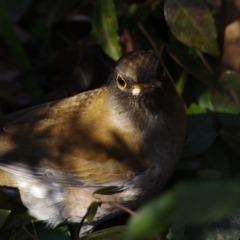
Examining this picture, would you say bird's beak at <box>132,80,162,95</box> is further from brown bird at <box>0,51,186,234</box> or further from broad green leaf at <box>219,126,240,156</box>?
broad green leaf at <box>219,126,240,156</box>

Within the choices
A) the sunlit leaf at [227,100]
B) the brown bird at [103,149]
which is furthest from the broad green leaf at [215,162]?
the brown bird at [103,149]

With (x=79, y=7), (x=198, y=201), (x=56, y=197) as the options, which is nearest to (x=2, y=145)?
(x=56, y=197)

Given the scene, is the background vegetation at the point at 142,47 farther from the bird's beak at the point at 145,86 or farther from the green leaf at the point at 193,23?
the bird's beak at the point at 145,86

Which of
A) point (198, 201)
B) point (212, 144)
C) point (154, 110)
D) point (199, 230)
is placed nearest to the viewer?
point (198, 201)

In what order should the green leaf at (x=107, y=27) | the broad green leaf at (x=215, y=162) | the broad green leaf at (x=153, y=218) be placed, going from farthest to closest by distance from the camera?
the green leaf at (x=107, y=27) < the broad green leaf at (x=215, y=162) < the broad green leaf at (x=153, y=218)

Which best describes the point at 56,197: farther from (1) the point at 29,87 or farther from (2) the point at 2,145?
(1) the point at 29,87

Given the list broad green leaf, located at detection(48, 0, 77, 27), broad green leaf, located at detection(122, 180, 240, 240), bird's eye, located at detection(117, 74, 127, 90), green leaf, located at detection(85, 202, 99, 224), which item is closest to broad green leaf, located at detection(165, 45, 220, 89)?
bird's eye, located at detection(117, 74, 127, 90)
